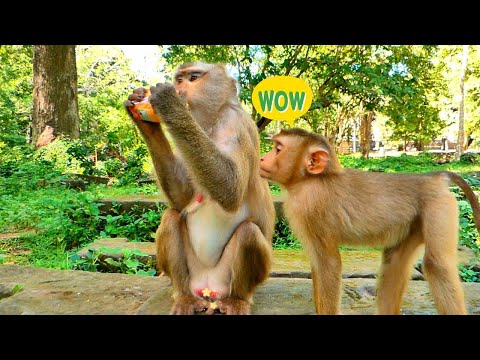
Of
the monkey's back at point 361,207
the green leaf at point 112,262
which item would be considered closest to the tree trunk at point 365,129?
the green leaf at point 112,262

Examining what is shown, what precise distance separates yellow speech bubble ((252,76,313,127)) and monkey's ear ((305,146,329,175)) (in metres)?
0.39

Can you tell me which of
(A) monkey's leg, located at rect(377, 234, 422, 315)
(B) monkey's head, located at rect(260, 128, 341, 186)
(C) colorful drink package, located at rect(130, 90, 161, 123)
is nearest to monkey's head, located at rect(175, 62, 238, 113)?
(C) colorful drink package, located at rect(130, 90, 161, 123)

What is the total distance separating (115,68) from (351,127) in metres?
11.4

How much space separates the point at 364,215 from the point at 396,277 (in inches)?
23.1

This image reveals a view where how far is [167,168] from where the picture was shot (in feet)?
13.1

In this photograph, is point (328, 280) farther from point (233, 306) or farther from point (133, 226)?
point (133, 226)

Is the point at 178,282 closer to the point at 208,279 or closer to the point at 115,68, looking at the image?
the point at 208,279

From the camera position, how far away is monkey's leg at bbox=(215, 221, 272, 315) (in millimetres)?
3613

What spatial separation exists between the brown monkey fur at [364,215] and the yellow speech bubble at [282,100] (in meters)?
0.19

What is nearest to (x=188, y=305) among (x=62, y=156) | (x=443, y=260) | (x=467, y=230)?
(x=443, y=260)

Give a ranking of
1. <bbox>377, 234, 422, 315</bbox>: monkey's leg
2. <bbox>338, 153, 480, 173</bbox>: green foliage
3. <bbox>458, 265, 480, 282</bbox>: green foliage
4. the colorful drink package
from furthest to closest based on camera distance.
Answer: <bbox>338, 153, 480, 173</bbox>: green foliage → <bbox>458, 265, 480, 282</bbox>: green foliage → the colorful drink package → <bbox>377, 234, 422, 315</bbox>: monkey's leg

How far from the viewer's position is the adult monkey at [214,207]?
141 inches

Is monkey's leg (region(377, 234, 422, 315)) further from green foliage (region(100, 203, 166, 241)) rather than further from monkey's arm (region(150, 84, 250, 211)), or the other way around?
green foliage (region(100, 203, 166, 241))

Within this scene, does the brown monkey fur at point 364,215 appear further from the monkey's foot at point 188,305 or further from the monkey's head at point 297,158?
the monkey's foot at point 188,305
